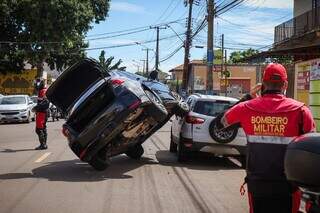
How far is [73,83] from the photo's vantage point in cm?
1359

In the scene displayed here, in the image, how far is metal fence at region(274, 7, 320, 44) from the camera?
87.1 ft

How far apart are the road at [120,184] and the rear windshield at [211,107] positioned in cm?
120

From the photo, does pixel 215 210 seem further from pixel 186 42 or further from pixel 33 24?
pixel 33 24

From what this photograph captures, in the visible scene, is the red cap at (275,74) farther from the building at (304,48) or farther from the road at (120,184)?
the building at (304,48)

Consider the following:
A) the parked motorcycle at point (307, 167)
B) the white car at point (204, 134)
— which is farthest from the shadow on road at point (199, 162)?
the parked motorcycle at point (307, 167)

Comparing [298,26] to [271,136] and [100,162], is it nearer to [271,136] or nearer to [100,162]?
[100,162]

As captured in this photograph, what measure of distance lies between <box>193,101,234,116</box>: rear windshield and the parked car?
0.35 metres

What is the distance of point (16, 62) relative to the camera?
57.0 m

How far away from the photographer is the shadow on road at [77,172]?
1120cm

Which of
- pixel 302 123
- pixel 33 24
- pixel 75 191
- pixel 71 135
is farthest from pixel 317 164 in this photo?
pixel 33 24

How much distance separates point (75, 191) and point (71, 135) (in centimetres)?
234

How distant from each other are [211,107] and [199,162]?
1.39 m

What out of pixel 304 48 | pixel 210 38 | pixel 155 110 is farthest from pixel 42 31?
pixel 155 110

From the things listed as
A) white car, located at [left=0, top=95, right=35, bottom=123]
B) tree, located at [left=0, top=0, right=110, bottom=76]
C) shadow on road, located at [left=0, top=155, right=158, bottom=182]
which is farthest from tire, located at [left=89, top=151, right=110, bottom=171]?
tree, located at [left=0, top=0, right=110, bottom=76]
